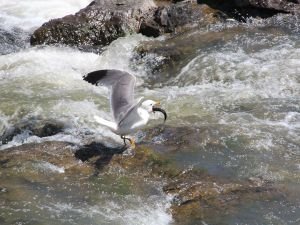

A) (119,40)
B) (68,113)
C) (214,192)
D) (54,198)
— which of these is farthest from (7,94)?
(214,192)

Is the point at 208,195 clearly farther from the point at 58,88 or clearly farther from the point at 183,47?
the point at 183,47

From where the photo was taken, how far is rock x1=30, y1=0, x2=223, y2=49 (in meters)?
12.0

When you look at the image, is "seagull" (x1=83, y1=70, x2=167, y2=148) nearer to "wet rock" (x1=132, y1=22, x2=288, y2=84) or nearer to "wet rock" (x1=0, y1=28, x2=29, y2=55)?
"wet rock" (x1=132, y1=22, x2=288, y2=84)

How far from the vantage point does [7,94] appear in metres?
9.09

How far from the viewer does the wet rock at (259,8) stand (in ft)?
39.7

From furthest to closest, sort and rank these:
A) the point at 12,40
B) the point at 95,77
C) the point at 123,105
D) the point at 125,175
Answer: the point at 12,40 < the point at 95,77 < the point at 123,105 < the point at 125,175

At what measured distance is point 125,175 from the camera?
590cm

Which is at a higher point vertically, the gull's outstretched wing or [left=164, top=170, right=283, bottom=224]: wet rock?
the gull's outstretched wing

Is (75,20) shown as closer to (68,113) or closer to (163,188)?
(68,113)

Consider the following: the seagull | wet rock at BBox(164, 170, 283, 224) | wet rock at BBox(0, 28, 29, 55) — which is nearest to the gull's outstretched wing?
the seagull

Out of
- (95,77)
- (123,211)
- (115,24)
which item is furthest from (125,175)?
(115,24)

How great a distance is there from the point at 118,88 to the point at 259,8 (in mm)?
6373

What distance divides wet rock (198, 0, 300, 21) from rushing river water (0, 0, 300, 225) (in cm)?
42

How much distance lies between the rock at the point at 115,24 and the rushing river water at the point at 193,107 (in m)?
0.38
